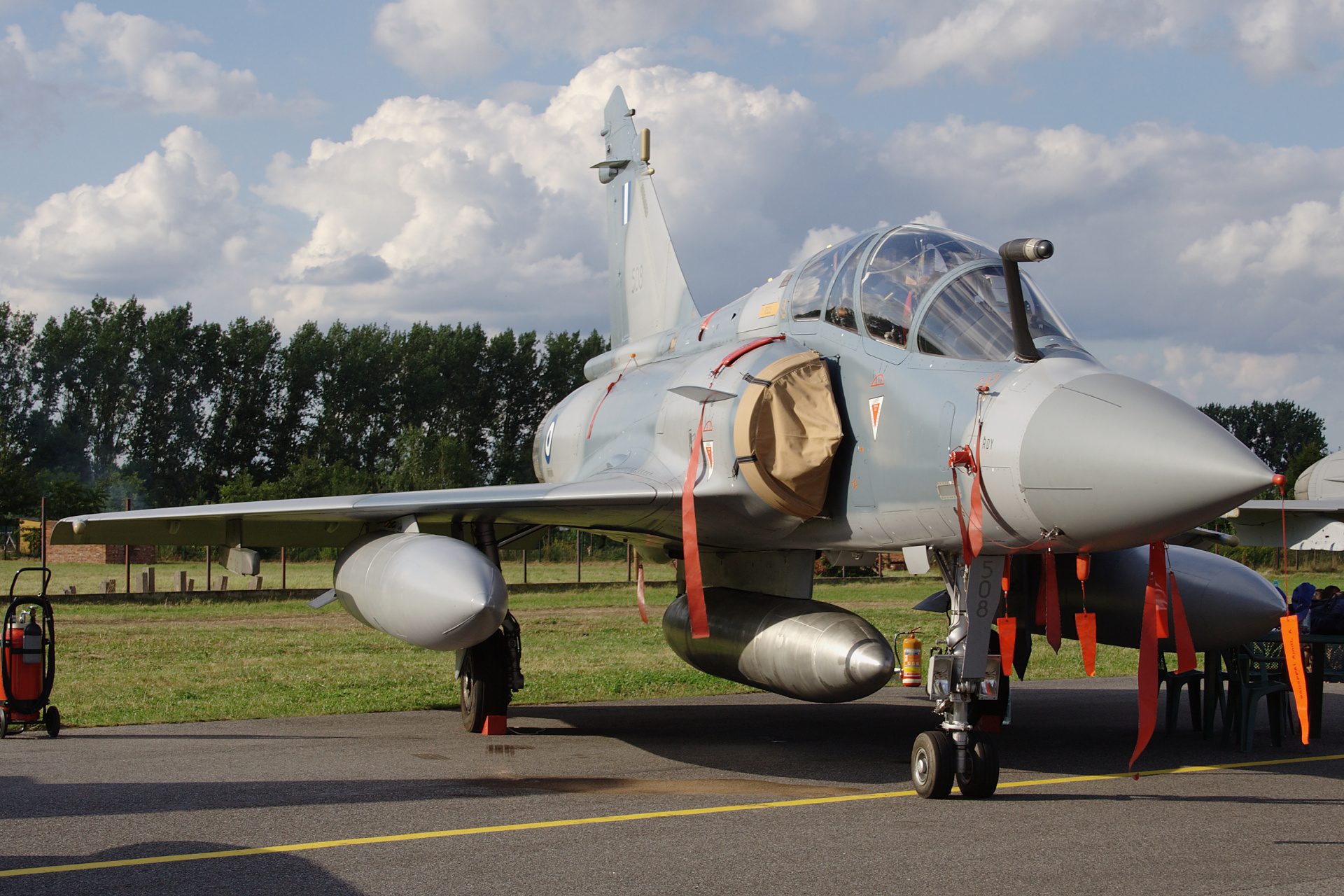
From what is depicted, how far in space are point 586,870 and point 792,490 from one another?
3.08 metres

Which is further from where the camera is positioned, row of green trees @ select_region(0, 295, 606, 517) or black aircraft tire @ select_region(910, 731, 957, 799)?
row of green trees @ select_region(0, 295, 606, 517)

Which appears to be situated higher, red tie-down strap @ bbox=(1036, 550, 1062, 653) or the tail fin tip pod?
the tail fin tip pod

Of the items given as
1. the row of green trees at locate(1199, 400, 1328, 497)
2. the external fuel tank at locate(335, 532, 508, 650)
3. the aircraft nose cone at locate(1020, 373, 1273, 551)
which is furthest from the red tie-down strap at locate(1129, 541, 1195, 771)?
the row of green trees at locate(1199, 400, 1328, 497)

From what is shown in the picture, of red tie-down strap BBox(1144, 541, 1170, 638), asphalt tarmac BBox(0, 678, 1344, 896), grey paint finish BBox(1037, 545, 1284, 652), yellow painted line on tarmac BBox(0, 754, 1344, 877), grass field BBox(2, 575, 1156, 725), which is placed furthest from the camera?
grass field BBox(2, 575, 1156, 725)

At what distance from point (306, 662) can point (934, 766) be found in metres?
10.5

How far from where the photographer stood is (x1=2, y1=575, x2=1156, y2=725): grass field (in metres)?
11.5

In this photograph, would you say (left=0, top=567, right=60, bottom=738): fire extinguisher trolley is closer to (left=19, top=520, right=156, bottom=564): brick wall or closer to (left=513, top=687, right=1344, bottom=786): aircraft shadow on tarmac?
(left=513, top=687, right=1344, bottom=786): aircraft shadow on tarmac

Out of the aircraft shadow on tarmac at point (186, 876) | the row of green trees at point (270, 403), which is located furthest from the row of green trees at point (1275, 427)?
the aircraft shadow on tarmac at point (186, 876)

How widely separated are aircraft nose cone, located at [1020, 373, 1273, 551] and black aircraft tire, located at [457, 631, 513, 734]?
5124 millimetres

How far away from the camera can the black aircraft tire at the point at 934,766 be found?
6535 mm

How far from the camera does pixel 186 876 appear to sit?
4922 millimetres

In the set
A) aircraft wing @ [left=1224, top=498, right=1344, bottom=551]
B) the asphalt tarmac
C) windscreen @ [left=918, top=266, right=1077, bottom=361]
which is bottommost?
the asphalt tarmac

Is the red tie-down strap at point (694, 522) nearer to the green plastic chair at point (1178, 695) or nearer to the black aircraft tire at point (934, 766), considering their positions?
the black aircraft tire at point (934, 766)

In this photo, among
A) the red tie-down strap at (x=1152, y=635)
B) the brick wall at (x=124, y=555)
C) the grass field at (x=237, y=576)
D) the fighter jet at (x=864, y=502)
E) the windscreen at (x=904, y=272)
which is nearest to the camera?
the fighter jet at (x=864, y=502)
